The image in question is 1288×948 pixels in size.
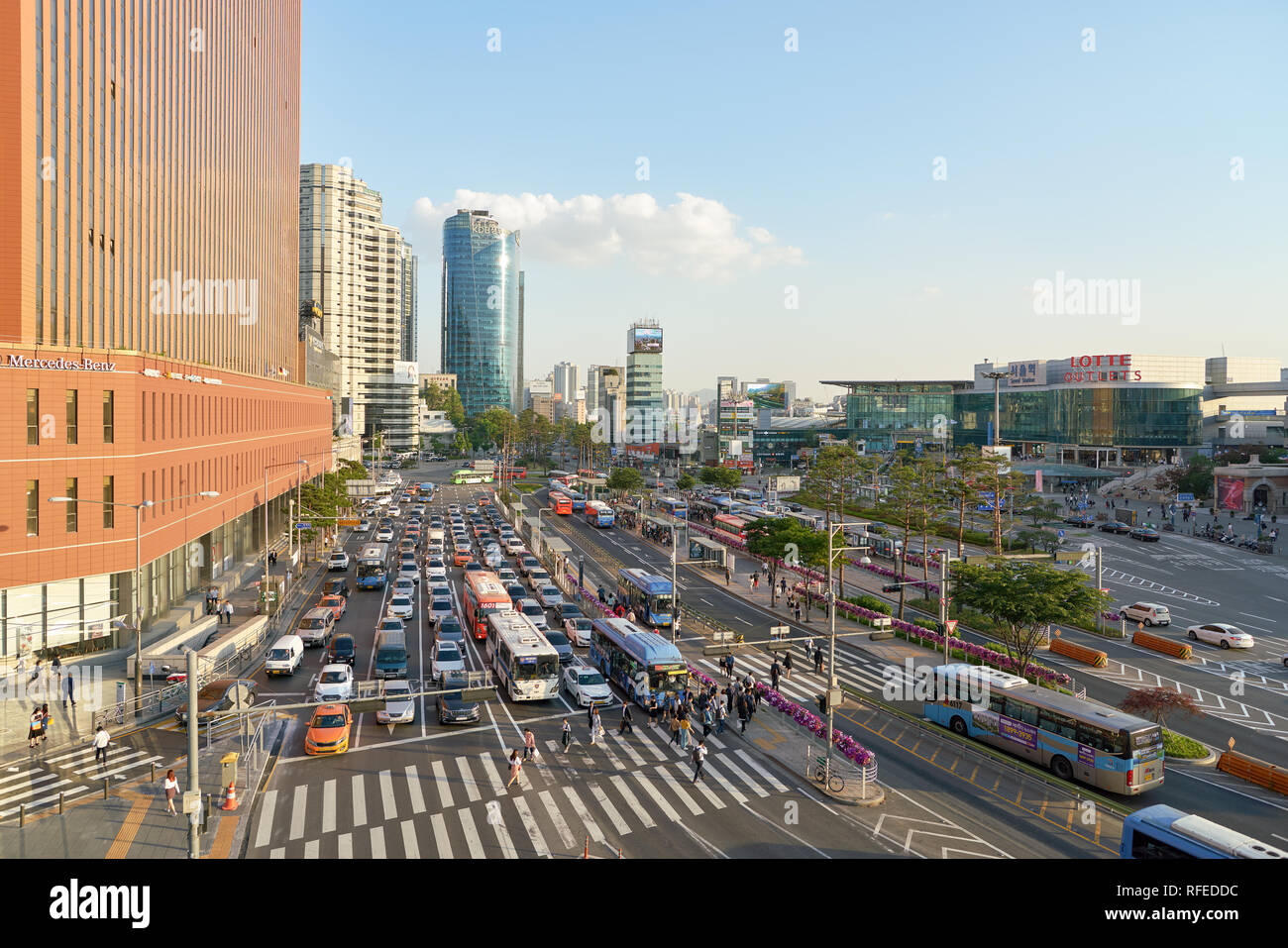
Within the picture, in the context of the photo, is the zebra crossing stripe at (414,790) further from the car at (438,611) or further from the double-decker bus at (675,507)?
the double-decker bus at (675,507)

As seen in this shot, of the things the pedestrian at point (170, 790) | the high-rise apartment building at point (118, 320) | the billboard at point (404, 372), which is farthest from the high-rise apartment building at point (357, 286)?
the pedestrian at point (170, 790)

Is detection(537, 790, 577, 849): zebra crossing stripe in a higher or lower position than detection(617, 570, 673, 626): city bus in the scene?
lower

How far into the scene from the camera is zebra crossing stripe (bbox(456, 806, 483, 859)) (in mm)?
22438

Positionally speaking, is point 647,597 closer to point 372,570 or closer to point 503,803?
point 372,570

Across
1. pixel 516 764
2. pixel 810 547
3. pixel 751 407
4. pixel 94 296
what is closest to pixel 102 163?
pixel 94 296

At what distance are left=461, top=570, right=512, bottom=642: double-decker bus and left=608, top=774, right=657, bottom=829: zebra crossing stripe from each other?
59.4ft

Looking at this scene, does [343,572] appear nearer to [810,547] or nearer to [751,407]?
[810,547]

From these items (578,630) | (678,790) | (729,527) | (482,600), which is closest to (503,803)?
(678,790)

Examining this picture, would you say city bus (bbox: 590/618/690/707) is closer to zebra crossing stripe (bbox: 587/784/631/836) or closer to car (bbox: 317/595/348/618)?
zebra crossing stripe (bbox: 587/784/631/836)

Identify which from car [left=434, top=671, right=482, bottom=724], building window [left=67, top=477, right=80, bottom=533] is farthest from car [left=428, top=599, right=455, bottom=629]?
building window [left=67, top=477, right=80, bottom=533]

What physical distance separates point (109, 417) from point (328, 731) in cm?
2338

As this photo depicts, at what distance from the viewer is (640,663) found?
36.7 meters
